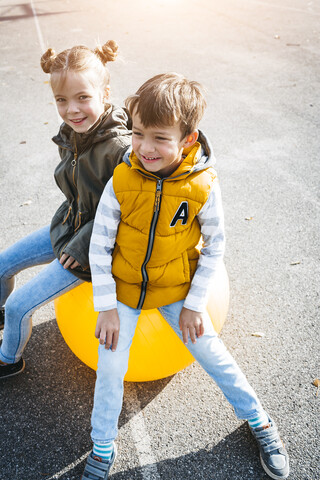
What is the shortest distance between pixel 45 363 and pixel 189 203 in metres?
1.76

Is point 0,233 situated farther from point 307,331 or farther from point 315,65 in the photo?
point 315,65

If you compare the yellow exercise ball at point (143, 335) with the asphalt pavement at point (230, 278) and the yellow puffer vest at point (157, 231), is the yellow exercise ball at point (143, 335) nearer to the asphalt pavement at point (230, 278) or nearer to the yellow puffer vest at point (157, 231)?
the yellow puffer vest at point (157, 231)

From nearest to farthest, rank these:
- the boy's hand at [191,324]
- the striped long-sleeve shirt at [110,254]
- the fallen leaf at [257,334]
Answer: the striped long-sleeve shirt at [110,254]
the boy's hand at [191,324]
the fallen leaf at [257,334]

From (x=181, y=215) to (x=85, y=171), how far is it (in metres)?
0.70

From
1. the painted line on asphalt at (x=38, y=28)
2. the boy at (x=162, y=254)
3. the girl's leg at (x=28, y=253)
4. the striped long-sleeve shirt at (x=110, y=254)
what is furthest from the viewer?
the painted line on asphalt at (x=38, y=28)

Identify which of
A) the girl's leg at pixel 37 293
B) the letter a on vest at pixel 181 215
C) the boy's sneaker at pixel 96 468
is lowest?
the boy's sneaker at pixel 96 468

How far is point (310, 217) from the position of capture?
4.45m

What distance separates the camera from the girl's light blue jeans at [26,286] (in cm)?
244

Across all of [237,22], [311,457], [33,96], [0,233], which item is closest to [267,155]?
[0,233]

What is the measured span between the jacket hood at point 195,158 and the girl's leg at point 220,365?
806mm

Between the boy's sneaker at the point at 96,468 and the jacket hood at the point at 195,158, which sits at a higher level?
the jacket hood at the point at 195,158

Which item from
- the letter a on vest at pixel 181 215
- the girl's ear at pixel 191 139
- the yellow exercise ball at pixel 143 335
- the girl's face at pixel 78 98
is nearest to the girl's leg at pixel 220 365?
the yellow exercise ball at pixel 143 335

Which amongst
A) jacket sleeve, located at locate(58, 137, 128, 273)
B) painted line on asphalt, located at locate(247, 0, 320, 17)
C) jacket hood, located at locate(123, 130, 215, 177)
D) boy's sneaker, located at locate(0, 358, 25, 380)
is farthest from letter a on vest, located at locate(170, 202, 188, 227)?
painted line on asphalt, located at locate(247, 0, 320, 17)

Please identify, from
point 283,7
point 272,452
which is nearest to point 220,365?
point 272,452
